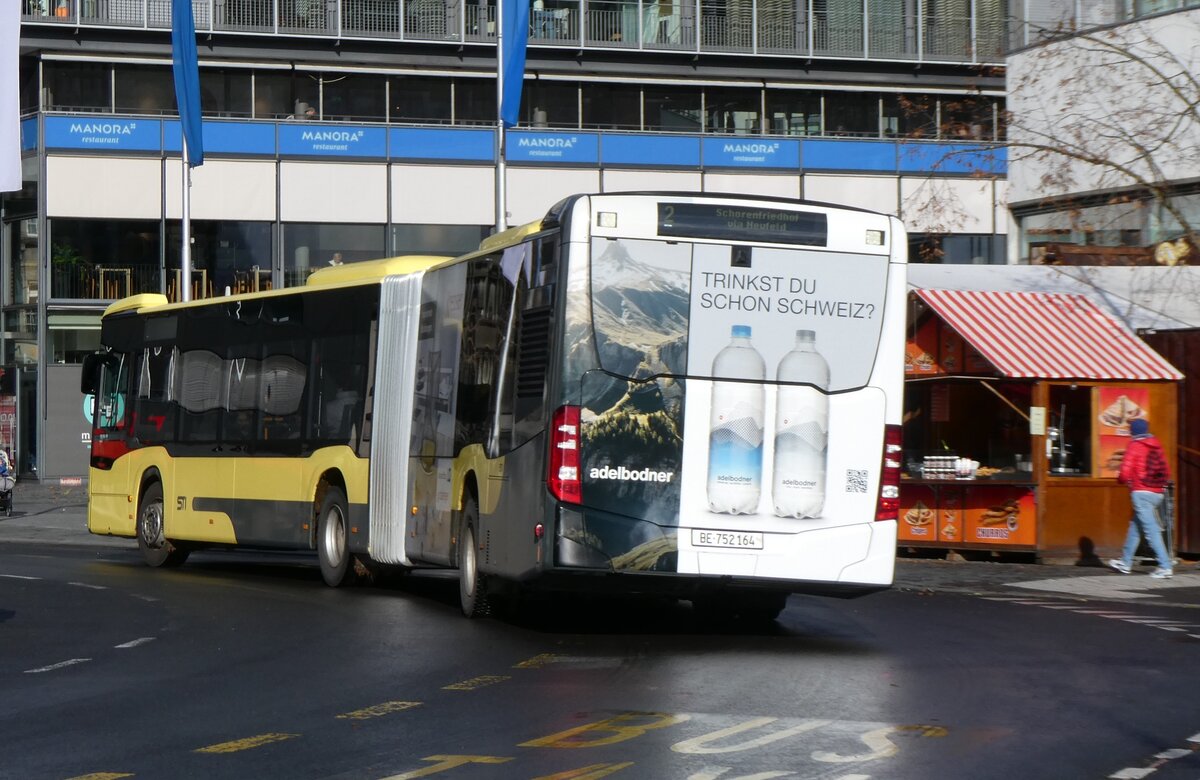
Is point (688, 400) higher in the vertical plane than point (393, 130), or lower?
lower

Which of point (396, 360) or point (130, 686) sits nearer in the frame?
point (130, 686)

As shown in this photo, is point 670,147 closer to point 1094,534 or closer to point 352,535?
point 1094,534

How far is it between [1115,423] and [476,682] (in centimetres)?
1343

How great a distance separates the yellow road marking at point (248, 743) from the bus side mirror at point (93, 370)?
611 inches

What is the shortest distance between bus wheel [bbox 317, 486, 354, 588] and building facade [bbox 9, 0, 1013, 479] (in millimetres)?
26047

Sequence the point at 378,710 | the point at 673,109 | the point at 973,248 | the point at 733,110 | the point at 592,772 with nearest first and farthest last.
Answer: the point at 592,772 → the point at 378,710 → the point at 673,109 → the point at 973,248 → the point at 733,110

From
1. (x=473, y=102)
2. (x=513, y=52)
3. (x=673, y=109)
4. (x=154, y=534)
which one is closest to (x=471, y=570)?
(x=154, y=534)

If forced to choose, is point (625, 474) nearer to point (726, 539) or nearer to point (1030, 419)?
point (726, 539)

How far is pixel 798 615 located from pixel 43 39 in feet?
110

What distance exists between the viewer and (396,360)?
1684 cm

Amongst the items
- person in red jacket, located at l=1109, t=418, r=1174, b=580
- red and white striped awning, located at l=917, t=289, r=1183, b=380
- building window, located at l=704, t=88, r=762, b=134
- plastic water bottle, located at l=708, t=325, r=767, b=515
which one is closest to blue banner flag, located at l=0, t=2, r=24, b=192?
plastic water bottle, located at l=708, t=325, r=767, b=515

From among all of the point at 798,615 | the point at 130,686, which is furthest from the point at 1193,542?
the point at 130,686

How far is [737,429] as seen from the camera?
12562mm

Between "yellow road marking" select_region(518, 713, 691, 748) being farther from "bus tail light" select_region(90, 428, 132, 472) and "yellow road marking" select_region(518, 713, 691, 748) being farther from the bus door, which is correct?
"bus tail light" select_region(90, 428, 132, 472)
